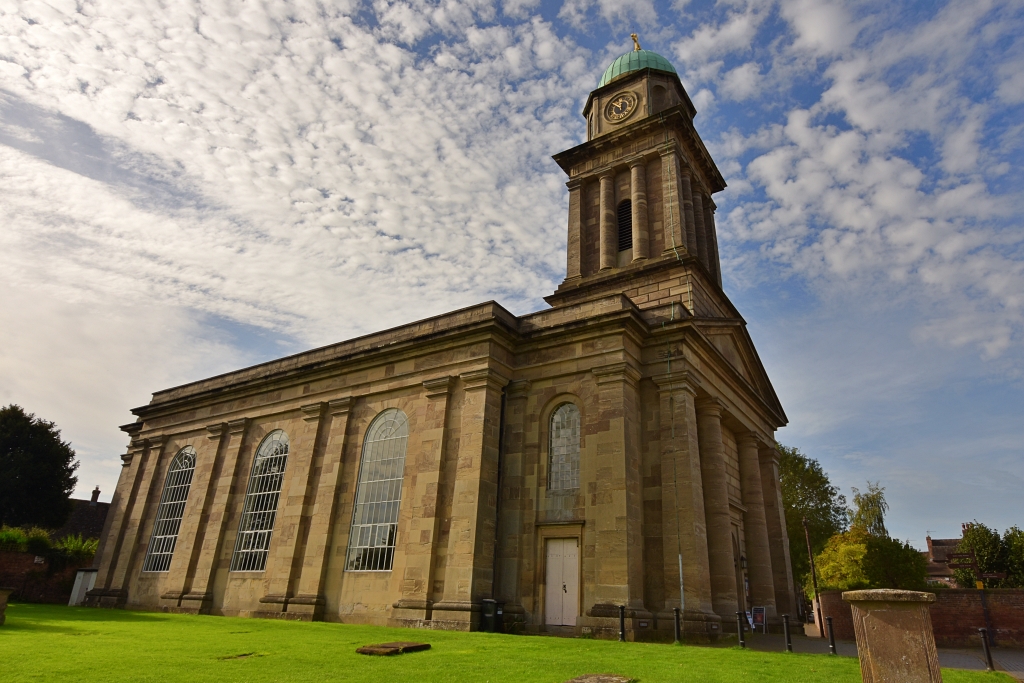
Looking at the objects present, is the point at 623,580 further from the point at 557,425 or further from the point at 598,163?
the point at 598,163

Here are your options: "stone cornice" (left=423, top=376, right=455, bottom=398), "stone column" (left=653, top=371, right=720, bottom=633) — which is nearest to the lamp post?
"stone column" (left=653, top=371, right=720, bottom=633)

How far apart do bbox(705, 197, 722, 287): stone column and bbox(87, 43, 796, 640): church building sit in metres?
0.16

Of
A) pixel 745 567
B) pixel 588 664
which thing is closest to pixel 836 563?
pixel 745 567

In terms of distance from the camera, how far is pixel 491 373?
19.1m

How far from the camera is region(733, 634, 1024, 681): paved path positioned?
12242 millimetres

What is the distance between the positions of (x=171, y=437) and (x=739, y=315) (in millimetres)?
27699

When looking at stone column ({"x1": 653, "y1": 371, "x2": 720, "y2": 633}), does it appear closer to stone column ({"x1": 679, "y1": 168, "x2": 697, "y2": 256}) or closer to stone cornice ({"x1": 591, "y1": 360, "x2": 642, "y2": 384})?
stone cornice ({"x1": 591, "y1": 360, "x2": 642, "y2": 384})

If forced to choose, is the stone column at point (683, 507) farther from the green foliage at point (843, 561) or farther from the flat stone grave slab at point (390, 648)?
the green foliage at point (843, 561)

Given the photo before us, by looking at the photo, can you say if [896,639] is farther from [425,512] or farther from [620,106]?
[620,106]

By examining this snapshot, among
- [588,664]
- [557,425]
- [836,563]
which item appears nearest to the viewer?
[588,664]

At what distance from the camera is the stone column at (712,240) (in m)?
28.4

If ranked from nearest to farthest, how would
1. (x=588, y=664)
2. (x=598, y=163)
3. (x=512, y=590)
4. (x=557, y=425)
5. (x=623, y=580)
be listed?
(x=588, y=664), (x=623, y=580), (x=512, y=590), (x=557, y=425), (x=598, y=163)

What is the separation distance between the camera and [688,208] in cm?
2758

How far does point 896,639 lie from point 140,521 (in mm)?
31177
